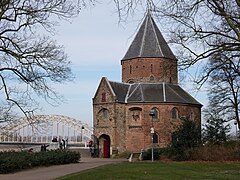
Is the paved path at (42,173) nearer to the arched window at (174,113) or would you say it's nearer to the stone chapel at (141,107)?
the stone chapel at (141,107)

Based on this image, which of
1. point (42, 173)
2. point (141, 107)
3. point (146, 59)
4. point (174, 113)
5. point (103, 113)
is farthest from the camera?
point (146, 59)

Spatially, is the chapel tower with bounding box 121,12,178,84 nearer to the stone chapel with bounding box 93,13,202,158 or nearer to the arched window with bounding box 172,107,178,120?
the stone chapel with bounding box 93,13,202,158

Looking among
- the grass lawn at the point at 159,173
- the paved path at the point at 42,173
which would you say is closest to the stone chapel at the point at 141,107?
the paved path at the point at 42,173

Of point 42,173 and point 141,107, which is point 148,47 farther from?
point 42,173

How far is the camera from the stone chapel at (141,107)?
48.3 meters

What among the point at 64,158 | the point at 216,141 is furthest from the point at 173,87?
the point at 64,158

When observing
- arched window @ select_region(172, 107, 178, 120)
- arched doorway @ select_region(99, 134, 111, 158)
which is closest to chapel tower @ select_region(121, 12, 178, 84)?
arched window @ select_region(172, 107, 178, 120)

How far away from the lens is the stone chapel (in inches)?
1903

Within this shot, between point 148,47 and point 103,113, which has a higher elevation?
point 148,47

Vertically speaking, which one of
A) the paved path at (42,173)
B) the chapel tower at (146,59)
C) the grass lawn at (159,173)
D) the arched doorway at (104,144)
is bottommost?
the paved path at (42,173)

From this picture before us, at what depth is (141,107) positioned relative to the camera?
161 ft

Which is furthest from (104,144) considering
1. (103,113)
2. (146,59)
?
(146,59)

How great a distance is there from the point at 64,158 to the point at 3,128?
8.41 metres

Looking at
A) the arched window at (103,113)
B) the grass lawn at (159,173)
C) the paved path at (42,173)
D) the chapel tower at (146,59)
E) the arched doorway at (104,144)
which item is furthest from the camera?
the chapel tower at (146,59)
